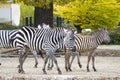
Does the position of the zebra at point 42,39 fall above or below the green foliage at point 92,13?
above

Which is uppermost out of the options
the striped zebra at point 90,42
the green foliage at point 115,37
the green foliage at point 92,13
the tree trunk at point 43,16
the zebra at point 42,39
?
the zebra at point 42,39

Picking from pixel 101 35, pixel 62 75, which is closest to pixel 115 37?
pixel 101 35

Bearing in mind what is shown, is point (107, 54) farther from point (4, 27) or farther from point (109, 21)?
point (4, 27)

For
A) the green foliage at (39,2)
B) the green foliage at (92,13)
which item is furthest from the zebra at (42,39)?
the green foliage at (92,13)

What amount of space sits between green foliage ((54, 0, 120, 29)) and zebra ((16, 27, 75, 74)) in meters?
17.9

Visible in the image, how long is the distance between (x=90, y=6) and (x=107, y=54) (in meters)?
7.44

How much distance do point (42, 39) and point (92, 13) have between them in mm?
19158

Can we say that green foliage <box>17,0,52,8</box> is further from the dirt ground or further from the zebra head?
the zebra head

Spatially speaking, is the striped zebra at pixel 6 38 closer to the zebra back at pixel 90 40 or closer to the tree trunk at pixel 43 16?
A: the zebra back at pixel 90 40

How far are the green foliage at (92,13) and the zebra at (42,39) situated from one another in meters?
17.9

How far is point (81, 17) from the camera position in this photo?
129 ft

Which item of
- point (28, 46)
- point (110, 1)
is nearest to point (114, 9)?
point (110, 1)

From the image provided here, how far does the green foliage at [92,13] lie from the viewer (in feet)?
125

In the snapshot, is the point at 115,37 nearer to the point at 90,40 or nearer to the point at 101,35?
the point at 101,35
